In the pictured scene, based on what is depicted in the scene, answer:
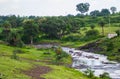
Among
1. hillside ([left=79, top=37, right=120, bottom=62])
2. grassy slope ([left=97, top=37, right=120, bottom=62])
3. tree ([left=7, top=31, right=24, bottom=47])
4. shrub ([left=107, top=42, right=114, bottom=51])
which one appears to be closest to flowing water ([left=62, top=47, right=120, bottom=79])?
grassy slope ([left=97, top=37, right=120, bottom=62])

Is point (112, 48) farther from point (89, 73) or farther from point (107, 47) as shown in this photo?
point (89, 73)

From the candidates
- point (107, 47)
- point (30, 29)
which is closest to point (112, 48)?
point (107, 47)

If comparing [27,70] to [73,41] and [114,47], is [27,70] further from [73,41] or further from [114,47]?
[73,41]

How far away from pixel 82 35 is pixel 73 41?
926 cm

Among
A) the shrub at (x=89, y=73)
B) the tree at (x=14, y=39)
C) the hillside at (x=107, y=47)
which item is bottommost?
the hillside at (x=107, y=47)

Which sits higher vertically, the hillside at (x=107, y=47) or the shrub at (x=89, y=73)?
the shrub at (x=89, y=73)

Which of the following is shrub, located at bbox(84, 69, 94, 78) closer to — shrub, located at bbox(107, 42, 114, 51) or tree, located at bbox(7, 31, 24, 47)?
tree, located at bbox(7, 31, 24, 47)

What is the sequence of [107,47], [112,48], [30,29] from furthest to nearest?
[30,29] < [107,47] < [112,48]

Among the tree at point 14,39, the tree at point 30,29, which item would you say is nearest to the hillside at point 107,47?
the tree at point 30,29

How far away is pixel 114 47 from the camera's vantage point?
457 feet

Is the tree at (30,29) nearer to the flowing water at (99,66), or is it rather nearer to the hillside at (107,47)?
the hillside at (107,47)

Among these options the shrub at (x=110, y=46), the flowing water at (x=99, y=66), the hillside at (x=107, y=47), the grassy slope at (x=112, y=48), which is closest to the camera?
the flowing water at (x=99, y=66)

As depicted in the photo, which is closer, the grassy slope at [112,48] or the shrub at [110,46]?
the grassy slope at [112,48]

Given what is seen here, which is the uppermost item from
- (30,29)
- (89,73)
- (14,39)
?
(14,39)
